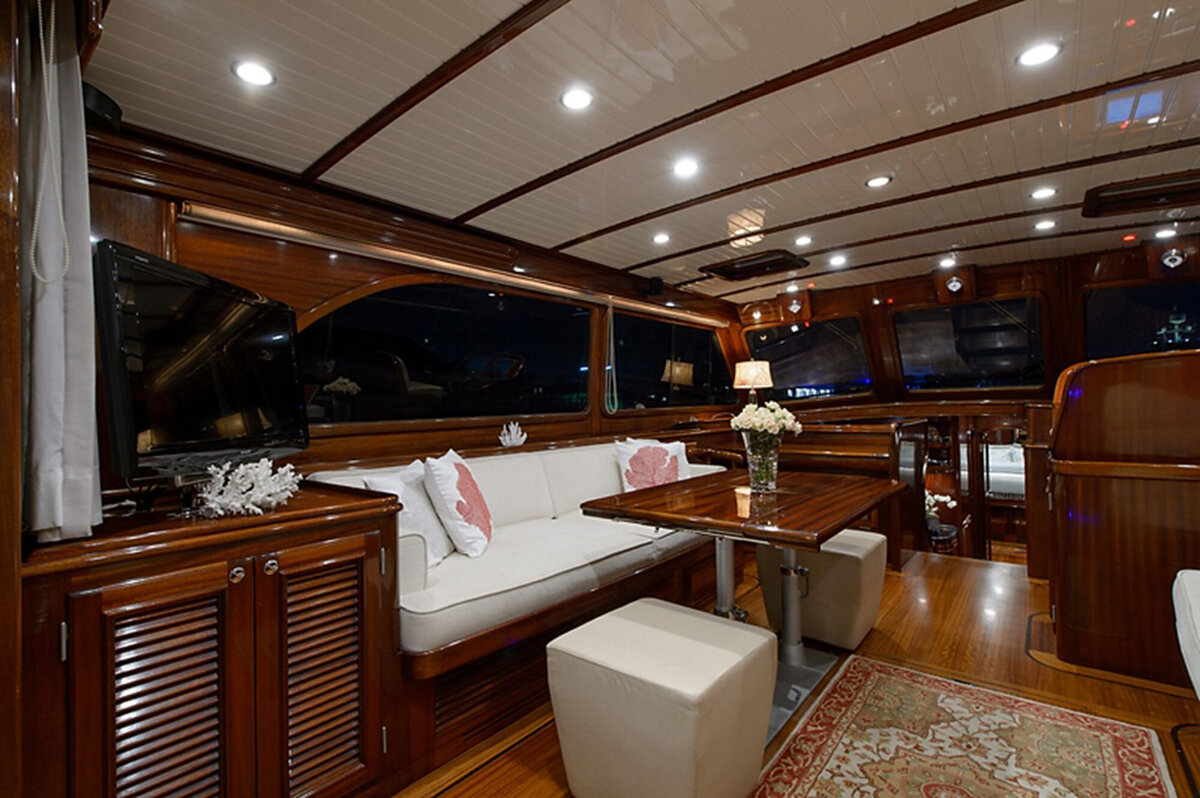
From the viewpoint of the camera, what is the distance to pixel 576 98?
2018 mm

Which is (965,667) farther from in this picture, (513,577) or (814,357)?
(814,357)

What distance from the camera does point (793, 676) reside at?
2.42 metres

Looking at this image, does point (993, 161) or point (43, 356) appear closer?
point (43, 356)

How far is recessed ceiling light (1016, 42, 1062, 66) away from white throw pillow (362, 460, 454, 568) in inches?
107

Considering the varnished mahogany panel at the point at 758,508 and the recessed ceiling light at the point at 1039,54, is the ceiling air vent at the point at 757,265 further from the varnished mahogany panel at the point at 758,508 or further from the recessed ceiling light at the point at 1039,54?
the recessed ceiling light at the point at 1039,54

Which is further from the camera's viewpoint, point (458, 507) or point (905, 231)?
point (905, 231)

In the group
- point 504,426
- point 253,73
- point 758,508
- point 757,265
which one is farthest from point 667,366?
point 253,73

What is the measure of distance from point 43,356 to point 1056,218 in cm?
491

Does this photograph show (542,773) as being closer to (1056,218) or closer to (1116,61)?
(1116,61)

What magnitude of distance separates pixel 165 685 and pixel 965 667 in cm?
300

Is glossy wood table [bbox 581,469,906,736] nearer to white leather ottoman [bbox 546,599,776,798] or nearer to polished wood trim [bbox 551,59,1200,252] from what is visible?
white leather ottoman [bbox 546,599,776,798]

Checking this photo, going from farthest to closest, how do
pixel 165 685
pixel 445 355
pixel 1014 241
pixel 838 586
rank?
1. pixel 1014 241
2. pixel 445 355
3. pixel 838 586
4. pixel 165 685

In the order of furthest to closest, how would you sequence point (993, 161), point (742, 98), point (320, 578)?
point (993, 161)
point (742, 98)
point (320, 578)

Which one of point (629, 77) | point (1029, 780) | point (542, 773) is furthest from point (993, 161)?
point (542, 773)
